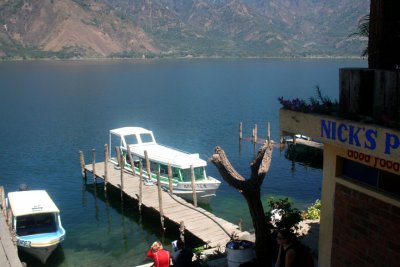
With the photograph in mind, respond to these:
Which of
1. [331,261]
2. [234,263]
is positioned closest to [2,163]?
[234,263]

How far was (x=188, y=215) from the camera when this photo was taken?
23906 mm

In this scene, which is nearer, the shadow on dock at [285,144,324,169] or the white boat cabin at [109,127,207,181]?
the white boat cabin at [109,127,207,181]

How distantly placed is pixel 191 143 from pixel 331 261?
41.1m

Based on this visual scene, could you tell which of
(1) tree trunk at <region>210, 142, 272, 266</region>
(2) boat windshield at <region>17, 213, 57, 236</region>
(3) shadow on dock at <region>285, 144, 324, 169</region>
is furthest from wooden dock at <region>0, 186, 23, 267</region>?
(3) shadow on dock at <region>285, 144, 324, 169</region>

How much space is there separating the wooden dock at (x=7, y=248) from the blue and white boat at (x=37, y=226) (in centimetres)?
42

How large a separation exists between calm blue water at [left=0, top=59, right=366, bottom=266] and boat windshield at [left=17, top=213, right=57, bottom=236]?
148 cm

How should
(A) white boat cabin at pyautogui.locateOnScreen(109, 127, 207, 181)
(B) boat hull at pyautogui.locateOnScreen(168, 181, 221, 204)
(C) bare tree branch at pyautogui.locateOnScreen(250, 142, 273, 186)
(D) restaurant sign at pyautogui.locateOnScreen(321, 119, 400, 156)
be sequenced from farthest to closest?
(A) white boat cabin at pyautogui.locateOnScreen(109, 127, 207, 181), (B) boat hull at pyautogui.locateOnScreen(168, 181, 221, 204), (C) bare tree branch at pyautogui.locateOnScreen(250, 142, 273, 186), (D) restaurant sign at pyautogui.locateOnScreen(321, 119, 400, 156)

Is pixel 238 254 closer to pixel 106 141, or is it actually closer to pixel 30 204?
pixel 30 204

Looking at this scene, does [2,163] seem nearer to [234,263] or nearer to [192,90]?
[234,263]

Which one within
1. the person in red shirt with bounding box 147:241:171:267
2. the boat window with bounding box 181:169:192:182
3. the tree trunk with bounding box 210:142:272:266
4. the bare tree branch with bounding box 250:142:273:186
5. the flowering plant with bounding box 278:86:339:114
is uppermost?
the flowering plant with bounding box 278:86:339:114

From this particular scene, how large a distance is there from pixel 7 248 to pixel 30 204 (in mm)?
4273

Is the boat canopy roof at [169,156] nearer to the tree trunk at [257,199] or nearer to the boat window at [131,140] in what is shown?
the boat window at [131,140]

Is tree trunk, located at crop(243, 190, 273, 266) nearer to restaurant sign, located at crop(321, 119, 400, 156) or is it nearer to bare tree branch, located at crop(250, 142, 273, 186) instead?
bare tree branch, located at crop(250, 142, 273, 186)

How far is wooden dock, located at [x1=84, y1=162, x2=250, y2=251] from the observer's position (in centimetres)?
2077
